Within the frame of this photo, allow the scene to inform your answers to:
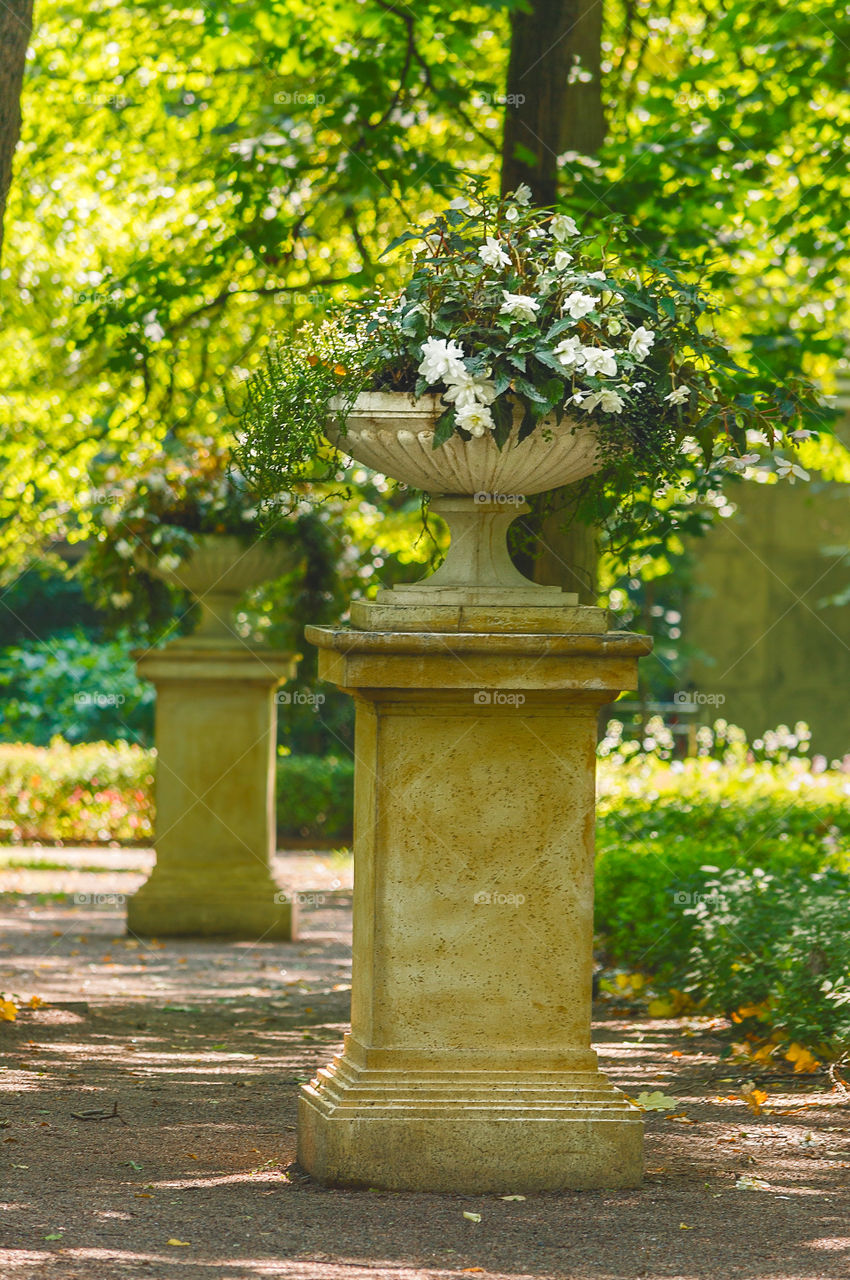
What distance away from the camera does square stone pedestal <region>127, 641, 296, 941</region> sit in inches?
384

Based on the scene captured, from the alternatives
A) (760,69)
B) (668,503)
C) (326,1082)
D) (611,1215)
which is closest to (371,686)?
(326,1082)

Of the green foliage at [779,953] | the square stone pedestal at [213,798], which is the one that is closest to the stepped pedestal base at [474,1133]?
the green foliage at [779,953]

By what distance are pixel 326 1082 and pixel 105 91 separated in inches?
308

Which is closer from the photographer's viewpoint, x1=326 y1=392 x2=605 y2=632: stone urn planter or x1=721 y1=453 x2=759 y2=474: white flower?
x1=326 y1=392 x2=605 y2=632: stone urn planter

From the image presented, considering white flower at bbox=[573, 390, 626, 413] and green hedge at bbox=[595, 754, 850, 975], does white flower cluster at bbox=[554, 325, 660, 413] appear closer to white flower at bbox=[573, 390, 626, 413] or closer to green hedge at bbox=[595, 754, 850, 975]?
white flower at bbox=[573, 390, 626, 413]

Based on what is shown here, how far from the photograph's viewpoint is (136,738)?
1908cm

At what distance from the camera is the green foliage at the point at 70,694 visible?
18625 mm

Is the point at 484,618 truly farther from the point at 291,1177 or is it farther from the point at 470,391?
the point at 291,1177

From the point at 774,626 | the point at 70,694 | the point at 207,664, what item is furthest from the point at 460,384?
the point at 774,626

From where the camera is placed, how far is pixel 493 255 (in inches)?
161

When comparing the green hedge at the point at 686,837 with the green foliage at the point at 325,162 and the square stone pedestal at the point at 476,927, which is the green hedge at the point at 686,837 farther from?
the square stone pedestal at the point at 476,927

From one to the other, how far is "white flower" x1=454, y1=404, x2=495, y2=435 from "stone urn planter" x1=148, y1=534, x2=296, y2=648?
568cm

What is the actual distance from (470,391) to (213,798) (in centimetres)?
627

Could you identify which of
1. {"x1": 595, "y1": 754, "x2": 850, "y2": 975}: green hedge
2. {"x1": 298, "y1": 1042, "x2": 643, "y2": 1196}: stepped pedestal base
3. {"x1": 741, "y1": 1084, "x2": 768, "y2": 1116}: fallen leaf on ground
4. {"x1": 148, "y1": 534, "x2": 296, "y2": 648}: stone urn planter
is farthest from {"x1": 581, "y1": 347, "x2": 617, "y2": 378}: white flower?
{"x1": 148, "y1": 534, "x2": 296, "y2": 648}: stone urn planter
